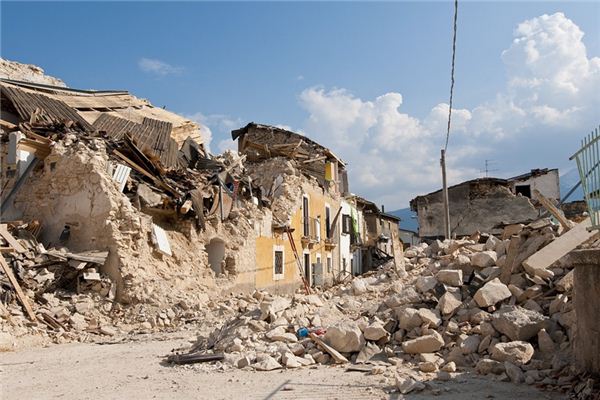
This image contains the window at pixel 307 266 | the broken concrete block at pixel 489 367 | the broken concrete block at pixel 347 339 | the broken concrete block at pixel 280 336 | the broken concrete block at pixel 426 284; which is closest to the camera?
the broken concrete block at pixel 489 367

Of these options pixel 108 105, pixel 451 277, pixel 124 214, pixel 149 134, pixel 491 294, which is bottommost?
pixel 491 294

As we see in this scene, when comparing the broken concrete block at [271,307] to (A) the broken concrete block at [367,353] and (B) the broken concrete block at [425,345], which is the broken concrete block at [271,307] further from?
(B) the broken concrete block at [425,345]

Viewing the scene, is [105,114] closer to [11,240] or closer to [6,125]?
[6,125]

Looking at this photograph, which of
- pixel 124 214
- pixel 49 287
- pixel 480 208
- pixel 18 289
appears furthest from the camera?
pixel 480 208

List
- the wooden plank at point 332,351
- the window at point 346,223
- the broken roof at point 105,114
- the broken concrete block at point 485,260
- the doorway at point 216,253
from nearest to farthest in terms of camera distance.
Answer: the wooden plank at point 332,351
the broken concrete block at point 485,260
the broken roof at point 105,114
the doorway at point 216,253
the window at point 346,223

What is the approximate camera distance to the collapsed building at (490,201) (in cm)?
2969

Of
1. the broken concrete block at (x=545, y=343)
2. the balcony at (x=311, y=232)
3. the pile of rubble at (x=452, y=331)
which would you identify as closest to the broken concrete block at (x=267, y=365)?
the pile of rubble at (x=452, y=331)

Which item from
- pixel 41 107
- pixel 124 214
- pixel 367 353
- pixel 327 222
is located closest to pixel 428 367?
pixel 367 353

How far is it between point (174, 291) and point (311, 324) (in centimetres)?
615

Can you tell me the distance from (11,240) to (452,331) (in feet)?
34.3

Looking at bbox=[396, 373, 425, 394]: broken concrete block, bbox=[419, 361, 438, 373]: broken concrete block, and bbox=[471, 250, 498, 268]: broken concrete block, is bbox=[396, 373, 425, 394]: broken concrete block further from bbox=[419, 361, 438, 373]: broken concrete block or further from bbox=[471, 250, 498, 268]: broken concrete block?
bbox=[471, 250, 498, 268]: broken concrete block

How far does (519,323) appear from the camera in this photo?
265 inches

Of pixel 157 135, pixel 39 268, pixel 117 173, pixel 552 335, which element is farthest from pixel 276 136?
pixel 552 335

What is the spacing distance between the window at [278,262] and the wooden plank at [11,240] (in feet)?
34.5
